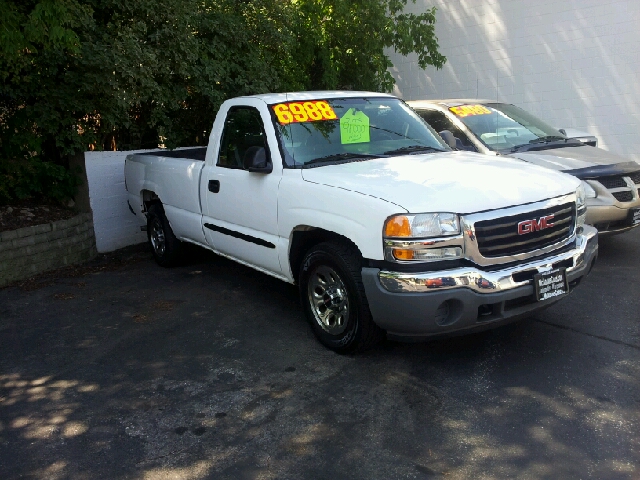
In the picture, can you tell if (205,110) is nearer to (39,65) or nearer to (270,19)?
(270,19)

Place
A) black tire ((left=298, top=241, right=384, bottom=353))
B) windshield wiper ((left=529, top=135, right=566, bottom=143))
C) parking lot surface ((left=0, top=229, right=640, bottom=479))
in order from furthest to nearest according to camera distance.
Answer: windshield wiper ((left=529, top=135, right=566, bottom=143)) < black tire ((left=298, top=241, right=384, bottom=353)) < parking lot surface ((left=0, top=229, right=640, bottom=479))

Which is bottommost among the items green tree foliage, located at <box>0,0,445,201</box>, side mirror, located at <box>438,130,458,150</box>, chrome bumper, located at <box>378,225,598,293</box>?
chrome bumper, located at <box>378,225,598,293</box>

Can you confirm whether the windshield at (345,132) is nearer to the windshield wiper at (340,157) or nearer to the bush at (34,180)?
the windshield wiper at (340,157)

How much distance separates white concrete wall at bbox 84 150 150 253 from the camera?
873 centimetres

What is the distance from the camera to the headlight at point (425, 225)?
4.08 meters

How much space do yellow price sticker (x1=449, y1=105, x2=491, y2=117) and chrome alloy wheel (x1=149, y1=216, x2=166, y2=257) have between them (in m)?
3.87

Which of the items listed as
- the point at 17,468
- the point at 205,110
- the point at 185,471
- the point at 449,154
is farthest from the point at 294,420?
the point at 205,110

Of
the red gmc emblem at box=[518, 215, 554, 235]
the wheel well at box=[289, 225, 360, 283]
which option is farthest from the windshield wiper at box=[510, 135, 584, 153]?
the wheel well at box=[289, 225, 360, 283]

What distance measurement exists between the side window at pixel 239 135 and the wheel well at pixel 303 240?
3.12 feet

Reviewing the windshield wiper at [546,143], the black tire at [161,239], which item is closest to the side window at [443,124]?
the windshield wiper at [546,143]

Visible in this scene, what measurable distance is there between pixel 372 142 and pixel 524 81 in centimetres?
803

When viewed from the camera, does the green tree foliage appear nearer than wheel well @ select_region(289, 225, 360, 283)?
No

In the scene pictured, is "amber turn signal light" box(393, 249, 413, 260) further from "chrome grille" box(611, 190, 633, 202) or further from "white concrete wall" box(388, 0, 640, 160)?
"white concrete wall" box(388, 0, 640, 160)

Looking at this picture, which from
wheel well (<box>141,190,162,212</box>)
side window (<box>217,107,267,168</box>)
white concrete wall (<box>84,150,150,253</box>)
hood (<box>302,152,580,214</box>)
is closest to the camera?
hood (<box>302,152,580,214</box>)
